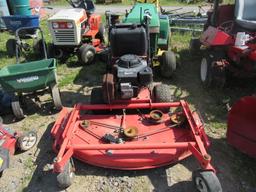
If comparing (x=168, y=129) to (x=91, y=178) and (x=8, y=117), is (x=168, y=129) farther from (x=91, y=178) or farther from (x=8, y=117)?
(x=8, y=117)

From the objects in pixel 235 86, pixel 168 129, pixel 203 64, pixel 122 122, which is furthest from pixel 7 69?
pixel 235 86

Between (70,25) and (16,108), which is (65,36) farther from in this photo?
(16,108)

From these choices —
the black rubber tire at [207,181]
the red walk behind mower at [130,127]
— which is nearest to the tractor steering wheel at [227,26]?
the red walk behind mower at [130,127]

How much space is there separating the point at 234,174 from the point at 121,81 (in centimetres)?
190

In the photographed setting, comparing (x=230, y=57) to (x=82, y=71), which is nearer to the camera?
(x=230, y=57)

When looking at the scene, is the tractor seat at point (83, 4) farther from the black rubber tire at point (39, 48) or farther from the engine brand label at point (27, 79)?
the engine brand label at point (27, 79)

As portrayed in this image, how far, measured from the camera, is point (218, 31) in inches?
221

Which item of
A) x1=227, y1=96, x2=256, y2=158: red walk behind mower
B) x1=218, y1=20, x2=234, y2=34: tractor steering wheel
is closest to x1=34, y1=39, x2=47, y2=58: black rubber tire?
x1=218, y1=20, x2=234, y2=34: tractor steering wheel

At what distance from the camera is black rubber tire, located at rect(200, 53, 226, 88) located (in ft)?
17.6

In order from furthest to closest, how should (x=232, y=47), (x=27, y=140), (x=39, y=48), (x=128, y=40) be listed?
1. (x=39, y=48)
2. (x=232, y=47)
3. (x=128, y=40)
4. (x=27, y=140)

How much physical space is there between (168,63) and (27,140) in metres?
2.97

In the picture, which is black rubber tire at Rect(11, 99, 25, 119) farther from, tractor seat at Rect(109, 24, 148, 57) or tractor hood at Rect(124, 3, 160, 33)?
tractor hood at Rect(124, 3, 160, 33)

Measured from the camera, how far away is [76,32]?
687cm

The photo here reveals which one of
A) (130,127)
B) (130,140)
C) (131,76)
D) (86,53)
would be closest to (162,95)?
(131,76)
